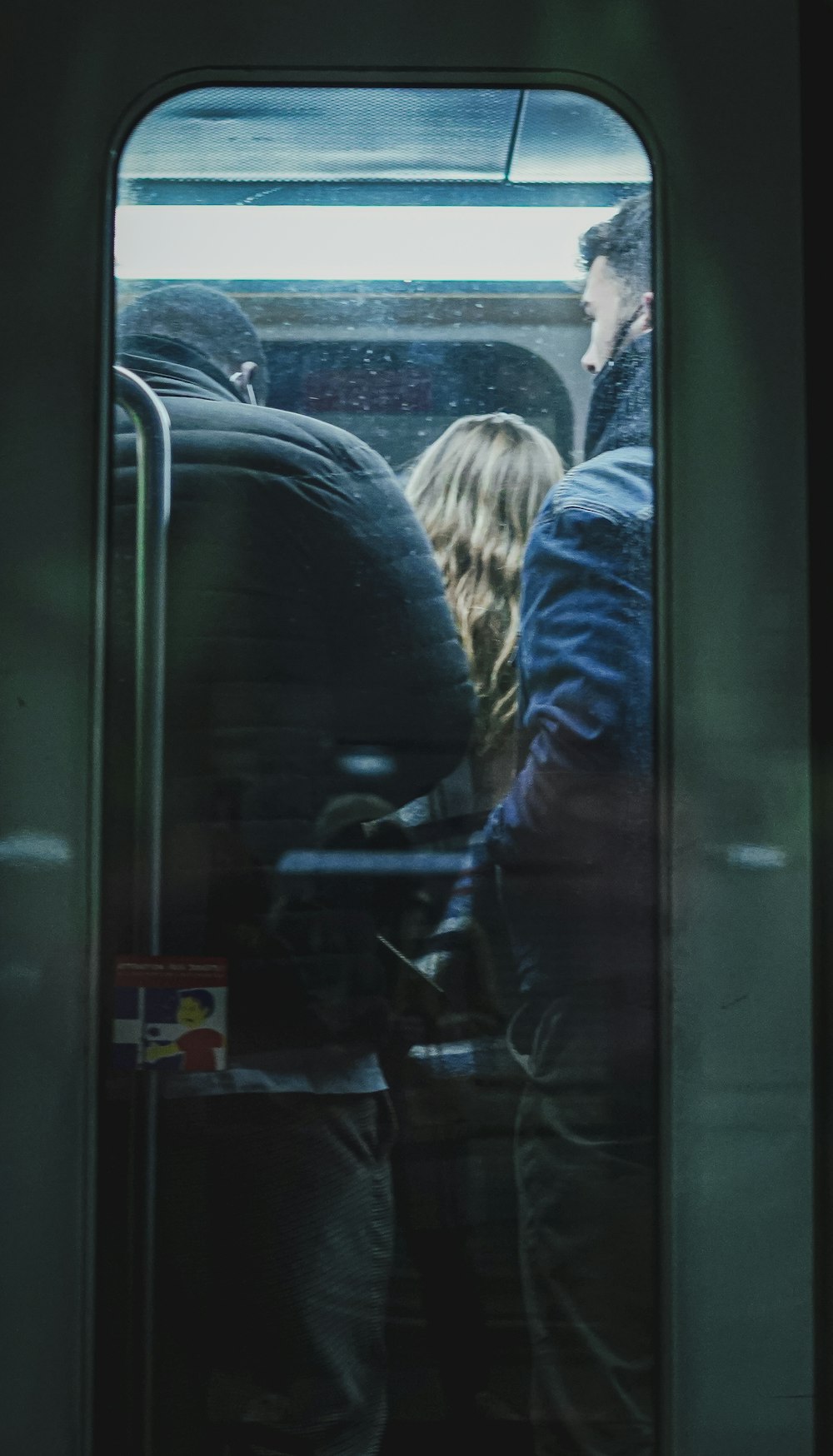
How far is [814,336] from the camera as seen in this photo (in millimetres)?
1609

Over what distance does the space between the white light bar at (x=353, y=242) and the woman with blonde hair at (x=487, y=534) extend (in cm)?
17

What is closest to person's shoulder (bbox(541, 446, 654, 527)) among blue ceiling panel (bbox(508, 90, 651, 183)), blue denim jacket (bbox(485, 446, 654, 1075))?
blue denim jacket (bbox(485, 446, 654, 1075))

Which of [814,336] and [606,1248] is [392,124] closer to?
[814,336]

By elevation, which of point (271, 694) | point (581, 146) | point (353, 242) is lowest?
point (271, 694)

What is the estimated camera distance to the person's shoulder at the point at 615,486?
5.32 ft

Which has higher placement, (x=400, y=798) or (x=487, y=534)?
(x=487, y=534)

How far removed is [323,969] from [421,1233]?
1.03ft

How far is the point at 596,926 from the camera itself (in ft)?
5.33

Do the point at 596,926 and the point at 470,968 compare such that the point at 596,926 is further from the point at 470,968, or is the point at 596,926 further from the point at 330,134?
the point at 330,134

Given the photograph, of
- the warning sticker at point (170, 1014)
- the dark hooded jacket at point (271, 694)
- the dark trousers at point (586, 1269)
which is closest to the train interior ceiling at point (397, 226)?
the dark hooded jacket at point (271, 694)

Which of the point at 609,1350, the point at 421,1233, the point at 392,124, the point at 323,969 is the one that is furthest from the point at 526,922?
the point at 392,124

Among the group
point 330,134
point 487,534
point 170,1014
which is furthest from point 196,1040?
point 330,134

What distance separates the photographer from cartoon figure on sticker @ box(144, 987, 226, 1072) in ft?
5.28

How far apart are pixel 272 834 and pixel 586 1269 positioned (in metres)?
0.60
